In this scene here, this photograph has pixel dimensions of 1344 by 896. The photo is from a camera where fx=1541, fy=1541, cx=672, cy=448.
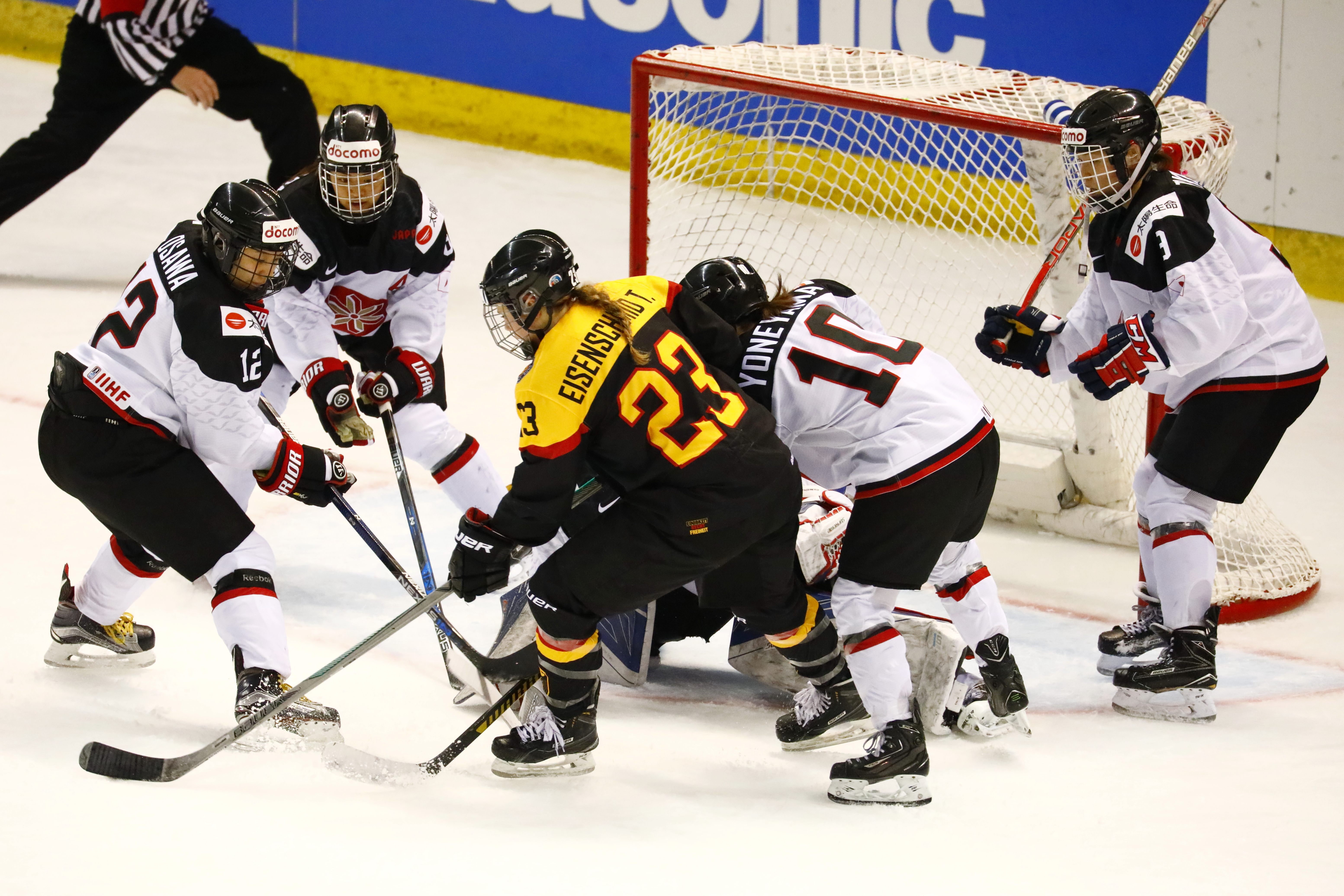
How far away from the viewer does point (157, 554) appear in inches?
116

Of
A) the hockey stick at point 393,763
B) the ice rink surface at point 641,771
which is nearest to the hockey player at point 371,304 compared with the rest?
the ice rink surface at point 641,771

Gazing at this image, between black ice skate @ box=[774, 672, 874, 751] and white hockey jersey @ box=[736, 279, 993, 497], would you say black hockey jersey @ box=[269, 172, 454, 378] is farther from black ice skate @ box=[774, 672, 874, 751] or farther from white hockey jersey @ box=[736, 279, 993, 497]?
black ice skate @ box=[774, 672, 874, 751]

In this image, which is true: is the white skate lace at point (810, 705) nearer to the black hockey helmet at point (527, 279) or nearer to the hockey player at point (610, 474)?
the hockey player at point (610, 474)

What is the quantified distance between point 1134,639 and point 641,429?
4.88 ft

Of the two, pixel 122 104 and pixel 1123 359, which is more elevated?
pixel 122 104

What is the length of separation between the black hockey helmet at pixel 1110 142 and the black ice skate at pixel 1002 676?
94cm

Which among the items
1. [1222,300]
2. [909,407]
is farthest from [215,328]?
[1222,300]

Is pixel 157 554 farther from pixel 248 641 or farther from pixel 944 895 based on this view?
pixel 944 895

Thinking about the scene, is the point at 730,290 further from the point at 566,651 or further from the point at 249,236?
the point at 249,236

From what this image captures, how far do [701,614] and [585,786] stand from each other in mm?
651

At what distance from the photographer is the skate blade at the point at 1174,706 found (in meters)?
3.25

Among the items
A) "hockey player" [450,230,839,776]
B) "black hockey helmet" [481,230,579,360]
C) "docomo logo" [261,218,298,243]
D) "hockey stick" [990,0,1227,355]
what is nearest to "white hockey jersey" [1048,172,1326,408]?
"hockey stick" [990,0,1227,355]

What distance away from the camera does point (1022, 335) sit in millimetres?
3473

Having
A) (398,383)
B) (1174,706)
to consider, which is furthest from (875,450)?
(398,383)
